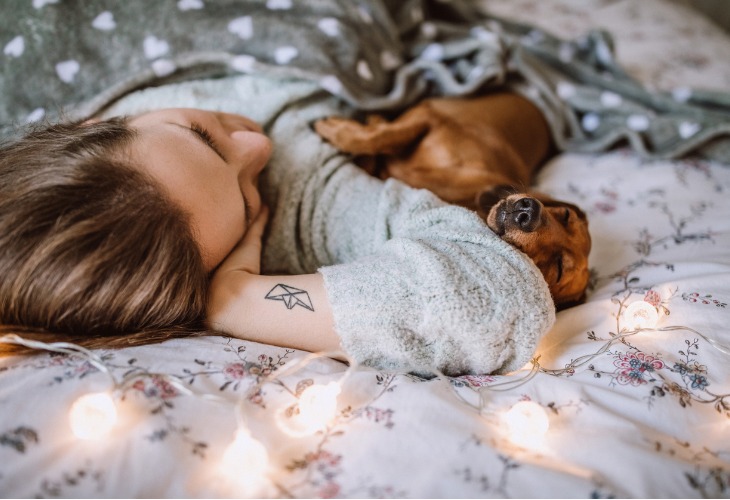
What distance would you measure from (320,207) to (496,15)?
1286mm

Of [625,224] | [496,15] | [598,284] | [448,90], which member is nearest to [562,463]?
[598,284]

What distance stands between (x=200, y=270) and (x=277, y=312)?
0.13 meters

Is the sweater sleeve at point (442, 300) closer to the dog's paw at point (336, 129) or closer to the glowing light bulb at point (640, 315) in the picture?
the glowing light bulb at point (640, 315)

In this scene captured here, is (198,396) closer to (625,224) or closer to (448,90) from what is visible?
(625,224)

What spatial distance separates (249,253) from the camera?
1.01 meters

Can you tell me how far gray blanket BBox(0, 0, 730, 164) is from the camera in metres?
1.31

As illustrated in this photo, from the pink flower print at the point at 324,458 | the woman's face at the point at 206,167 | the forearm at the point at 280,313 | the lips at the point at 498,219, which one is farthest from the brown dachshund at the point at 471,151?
the pink flower print at the point at 324,458

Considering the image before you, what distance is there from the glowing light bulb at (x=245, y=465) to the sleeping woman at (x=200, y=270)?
23cm

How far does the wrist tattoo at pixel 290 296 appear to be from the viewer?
2.77 ft

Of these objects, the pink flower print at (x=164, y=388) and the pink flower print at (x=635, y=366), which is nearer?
the pink flower print at (x=164, y=388)

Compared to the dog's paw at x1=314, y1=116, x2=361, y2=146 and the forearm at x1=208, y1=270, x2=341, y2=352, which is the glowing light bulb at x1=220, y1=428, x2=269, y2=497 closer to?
the forearm at x1=208, y1=270, x2=341, y2=352

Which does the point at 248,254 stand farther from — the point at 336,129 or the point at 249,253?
the point at 336,129

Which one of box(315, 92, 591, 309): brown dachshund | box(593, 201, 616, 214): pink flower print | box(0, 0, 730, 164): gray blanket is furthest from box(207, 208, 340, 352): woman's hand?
box(593, 201, 616, 214): pink flower print

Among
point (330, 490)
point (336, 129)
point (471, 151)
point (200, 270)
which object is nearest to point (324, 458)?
point (330, 490)
